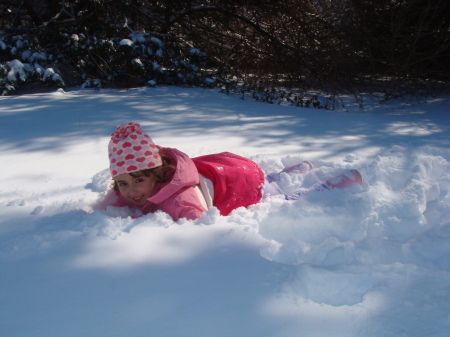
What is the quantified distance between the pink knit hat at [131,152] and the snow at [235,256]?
0.23 metres

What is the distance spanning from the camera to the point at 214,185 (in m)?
2.25

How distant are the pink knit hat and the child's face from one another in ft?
0.15

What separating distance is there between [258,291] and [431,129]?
3294 millimetres

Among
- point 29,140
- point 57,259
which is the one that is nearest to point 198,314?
point 57,259

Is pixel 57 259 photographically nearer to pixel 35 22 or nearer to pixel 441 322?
pixel 441 322

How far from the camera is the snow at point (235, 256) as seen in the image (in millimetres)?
1066

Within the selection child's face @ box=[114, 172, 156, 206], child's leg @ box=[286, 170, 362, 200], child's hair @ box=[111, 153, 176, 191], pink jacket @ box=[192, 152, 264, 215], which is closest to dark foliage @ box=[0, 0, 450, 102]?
child's leg @ box=[286, 170, 362, 200]

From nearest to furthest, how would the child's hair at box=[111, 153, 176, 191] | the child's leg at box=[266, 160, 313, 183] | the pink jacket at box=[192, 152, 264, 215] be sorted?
the child's hair at box=[111, 153, 176, 191], the pink jacket at box=[192, 152, 264, 215], the child's leg at box=[266, 160, 313, 183]

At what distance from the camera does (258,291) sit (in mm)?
1182

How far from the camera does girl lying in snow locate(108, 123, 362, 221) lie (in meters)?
1.96

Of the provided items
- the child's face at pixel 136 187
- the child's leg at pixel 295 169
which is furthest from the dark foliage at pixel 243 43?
the child's face at pixel 136 187

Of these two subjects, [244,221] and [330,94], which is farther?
[330,94]

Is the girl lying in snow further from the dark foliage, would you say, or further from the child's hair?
the dark foliage

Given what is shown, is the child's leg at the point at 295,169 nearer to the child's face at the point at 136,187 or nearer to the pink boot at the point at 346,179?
the pink boot at the point at 346,179
